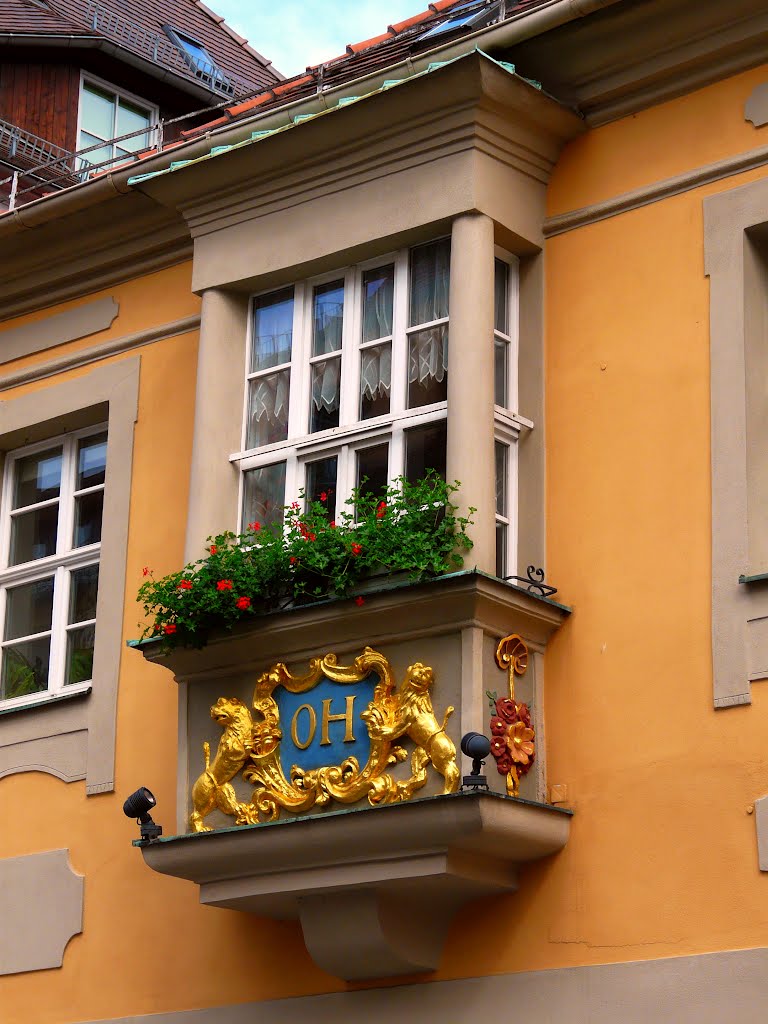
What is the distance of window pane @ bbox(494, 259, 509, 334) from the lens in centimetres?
938

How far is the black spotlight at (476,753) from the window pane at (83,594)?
11.9 feet

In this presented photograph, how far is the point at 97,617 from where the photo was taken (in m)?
10.5

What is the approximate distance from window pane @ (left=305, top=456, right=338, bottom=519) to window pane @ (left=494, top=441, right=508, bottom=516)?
86 centimetres

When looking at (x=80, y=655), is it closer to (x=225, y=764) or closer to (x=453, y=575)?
(x=225, y=764)

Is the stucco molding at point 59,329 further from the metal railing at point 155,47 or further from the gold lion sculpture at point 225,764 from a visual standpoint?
the metal railing at point 155,47

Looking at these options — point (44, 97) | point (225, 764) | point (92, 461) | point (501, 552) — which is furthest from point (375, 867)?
point (44, 97)

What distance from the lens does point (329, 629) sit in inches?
343

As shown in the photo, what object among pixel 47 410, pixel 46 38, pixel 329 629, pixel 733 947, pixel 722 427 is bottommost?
pixel 733 947

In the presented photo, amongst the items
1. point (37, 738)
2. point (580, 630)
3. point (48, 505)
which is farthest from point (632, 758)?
point (48, 505)

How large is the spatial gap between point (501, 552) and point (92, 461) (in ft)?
11.0

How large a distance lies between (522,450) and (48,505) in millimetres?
3504

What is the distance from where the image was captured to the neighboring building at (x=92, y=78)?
18219 millimetres

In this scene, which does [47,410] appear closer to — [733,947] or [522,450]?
Answer: [522,450]

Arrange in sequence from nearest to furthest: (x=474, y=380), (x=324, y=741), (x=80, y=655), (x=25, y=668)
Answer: (x=324, y=741) < (x=474, y=380) < (x=80, y=655) < (x=25, y=668)
